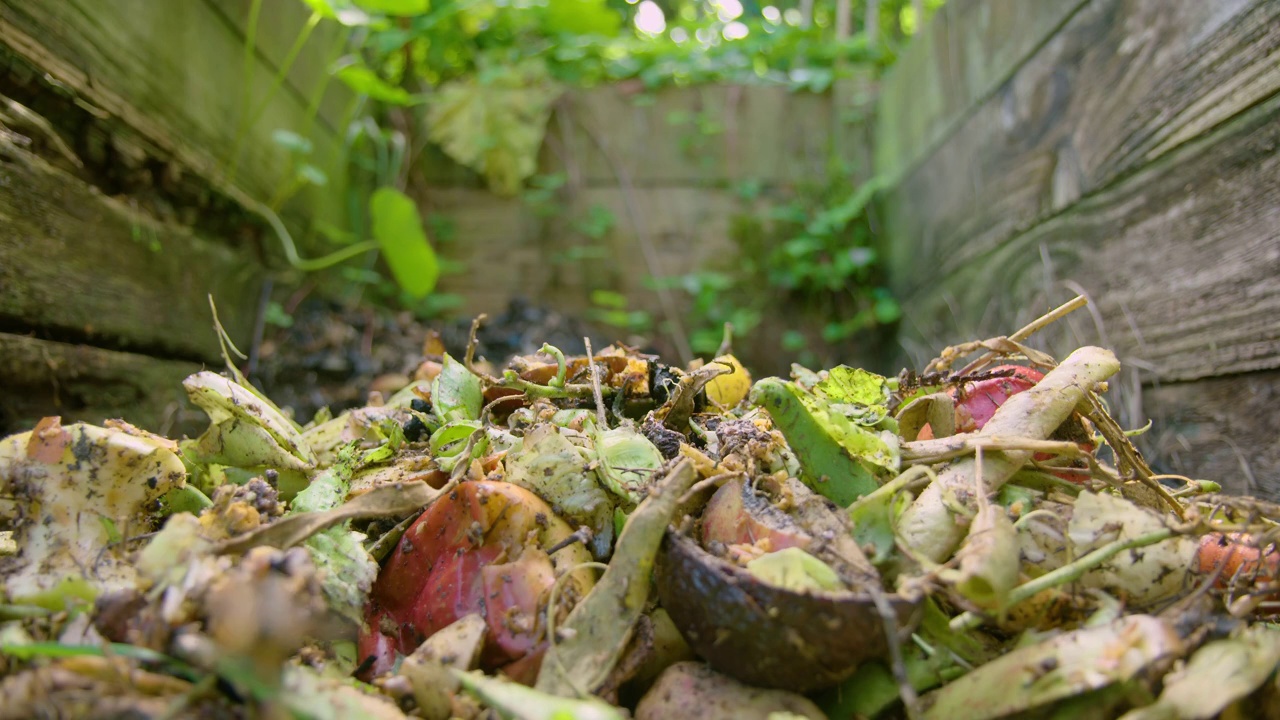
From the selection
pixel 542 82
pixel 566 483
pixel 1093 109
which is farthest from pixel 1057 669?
pixel 542 82

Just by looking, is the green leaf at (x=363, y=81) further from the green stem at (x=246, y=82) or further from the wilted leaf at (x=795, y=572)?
the wilted leaf at (x=795, y=572)

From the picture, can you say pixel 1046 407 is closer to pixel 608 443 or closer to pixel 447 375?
pixel 608 443

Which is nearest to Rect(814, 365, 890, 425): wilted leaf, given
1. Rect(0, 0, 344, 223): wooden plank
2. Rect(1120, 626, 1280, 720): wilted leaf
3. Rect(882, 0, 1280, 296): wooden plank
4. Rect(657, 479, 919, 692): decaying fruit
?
Rect(657, 479, 919, 692): decaying fruit

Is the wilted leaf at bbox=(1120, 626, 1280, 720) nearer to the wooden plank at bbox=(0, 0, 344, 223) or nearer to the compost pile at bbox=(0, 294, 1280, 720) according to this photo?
the compost pile at bbox=(0, 294, 1280, 720)

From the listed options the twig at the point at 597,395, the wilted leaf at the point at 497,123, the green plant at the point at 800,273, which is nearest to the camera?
the twig at the point at 597,395

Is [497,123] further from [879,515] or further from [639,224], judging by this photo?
[879,515]

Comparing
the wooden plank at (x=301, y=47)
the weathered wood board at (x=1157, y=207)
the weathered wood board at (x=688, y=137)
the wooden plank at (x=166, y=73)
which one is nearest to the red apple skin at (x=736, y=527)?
the weathered wood board at (x=1157, y=207)
